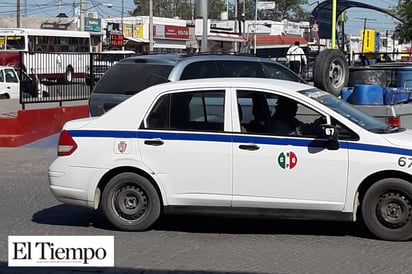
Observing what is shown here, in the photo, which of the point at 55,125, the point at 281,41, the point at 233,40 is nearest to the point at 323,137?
the point at 55,125

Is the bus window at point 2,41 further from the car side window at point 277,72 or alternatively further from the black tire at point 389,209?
the black tire at point 389,209

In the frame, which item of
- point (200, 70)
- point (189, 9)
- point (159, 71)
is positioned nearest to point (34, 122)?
point (159, 71)

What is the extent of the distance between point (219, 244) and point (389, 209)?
5.92 ft

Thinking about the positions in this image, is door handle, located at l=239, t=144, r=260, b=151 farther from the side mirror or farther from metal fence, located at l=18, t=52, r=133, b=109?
metal fence, located at l=18, t=52, r=133, b=109

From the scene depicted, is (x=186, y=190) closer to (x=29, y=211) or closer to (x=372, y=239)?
(x=372, y=239)

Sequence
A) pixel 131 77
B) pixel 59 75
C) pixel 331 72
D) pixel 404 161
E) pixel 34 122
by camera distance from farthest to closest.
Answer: pixel 59 75 < pixel 34 122 < pixel 131 77 < pixel 331 72 < pixel 404 161

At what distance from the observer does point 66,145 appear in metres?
8.44

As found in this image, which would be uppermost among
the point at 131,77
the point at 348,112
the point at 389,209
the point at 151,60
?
the point at 151,60

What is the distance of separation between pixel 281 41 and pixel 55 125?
58796mm

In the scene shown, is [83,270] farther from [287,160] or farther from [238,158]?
[287,160]

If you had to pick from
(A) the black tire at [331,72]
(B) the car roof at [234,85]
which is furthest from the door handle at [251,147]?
(A) the black tire at [331,72]

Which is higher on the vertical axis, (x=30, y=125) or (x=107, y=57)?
(x=107, y=57)

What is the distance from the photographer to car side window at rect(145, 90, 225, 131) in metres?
8.08

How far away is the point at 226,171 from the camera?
7.92m
